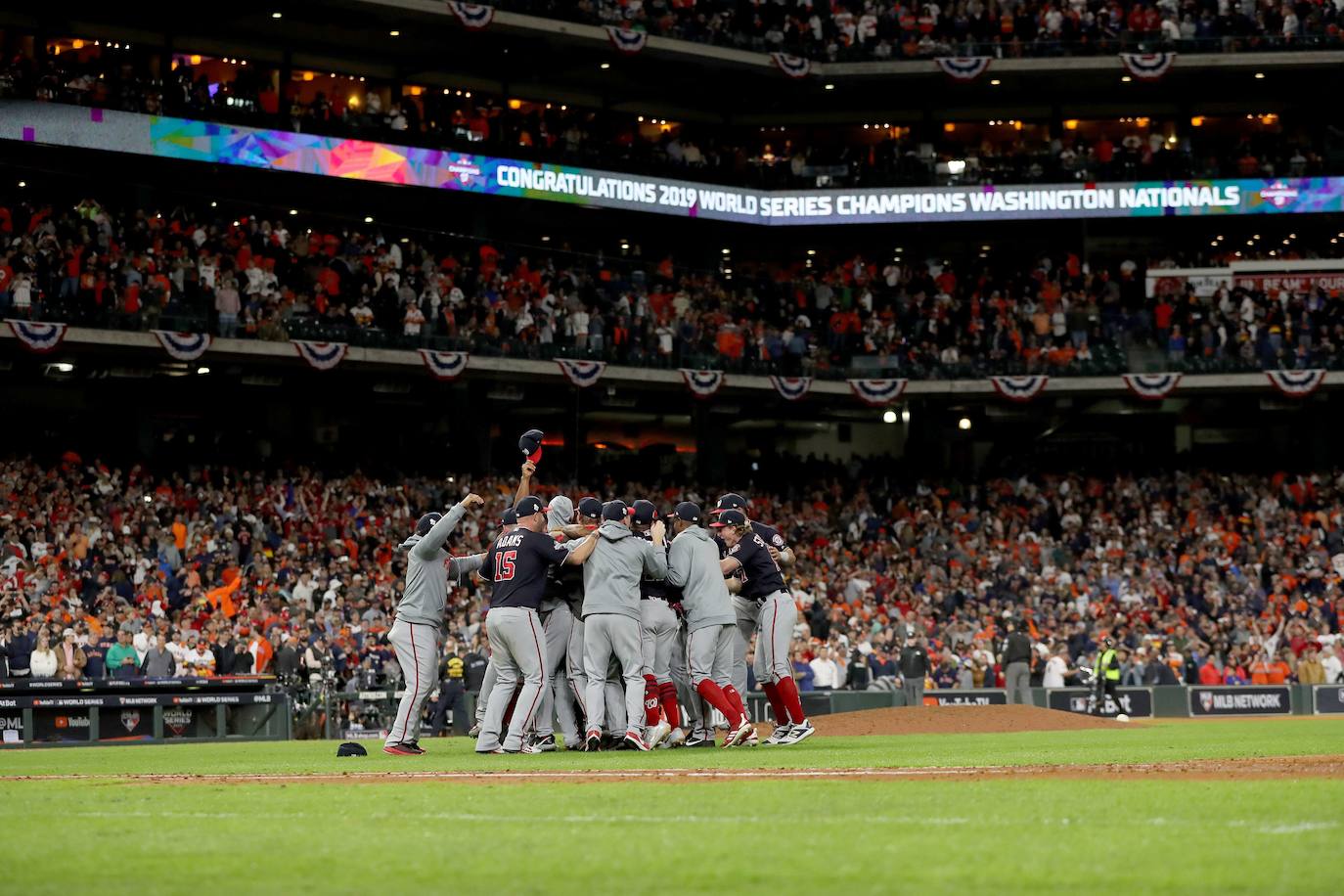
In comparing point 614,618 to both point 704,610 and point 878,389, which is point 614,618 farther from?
point 878,389

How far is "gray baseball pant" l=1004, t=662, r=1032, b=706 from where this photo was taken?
→ 28.6m

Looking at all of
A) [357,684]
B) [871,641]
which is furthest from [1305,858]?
[871,641]

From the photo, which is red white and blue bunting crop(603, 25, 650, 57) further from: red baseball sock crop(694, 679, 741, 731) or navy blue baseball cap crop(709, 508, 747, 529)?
red baseball sock crop(694, 679, 741, 731)

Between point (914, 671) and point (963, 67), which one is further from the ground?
point (963, 67)

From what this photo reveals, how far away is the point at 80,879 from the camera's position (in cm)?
620

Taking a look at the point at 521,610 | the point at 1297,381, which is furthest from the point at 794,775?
the point at 1297,381

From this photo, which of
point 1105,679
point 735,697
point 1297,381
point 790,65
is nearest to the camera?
point 735,697

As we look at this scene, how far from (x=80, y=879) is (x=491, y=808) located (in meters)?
2.76

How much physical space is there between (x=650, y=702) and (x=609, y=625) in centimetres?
93

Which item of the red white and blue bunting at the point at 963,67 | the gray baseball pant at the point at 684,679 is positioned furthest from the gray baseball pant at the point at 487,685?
the red white and blue bunting at the point at 963,67

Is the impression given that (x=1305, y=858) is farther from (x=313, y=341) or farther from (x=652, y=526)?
(x=313, y=341)

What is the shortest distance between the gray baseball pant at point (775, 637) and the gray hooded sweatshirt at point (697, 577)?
0.39 m

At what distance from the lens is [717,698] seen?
15125 millimetres

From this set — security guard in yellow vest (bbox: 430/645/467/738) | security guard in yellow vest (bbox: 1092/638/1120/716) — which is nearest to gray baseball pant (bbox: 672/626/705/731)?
security guard in yellow vest (bbox: 430/645/467/738)
